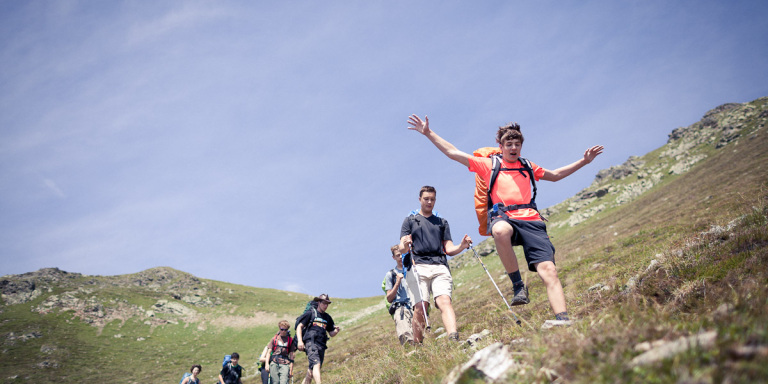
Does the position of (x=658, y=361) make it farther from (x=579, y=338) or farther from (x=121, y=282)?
(x=121, y=282)

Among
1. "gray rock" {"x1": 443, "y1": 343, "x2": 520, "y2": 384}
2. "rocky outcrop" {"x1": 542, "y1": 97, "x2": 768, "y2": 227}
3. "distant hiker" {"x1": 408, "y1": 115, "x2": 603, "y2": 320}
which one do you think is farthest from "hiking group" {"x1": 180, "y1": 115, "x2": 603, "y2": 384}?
"rocky outcrop" {"x1": 542, "y1": 97, "x2": 768, "y2": 227}

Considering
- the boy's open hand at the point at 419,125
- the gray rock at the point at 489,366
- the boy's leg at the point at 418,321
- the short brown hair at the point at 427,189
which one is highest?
the boy's open hand at the point at 419,125

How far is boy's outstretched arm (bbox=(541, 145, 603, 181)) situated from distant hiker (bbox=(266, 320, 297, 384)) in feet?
27.3

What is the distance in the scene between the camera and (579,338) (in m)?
2.67

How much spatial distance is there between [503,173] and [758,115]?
89.9 meters

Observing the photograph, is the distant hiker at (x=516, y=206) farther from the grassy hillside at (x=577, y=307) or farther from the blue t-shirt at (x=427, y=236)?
the blue t-shirt at (x=427, y=236)

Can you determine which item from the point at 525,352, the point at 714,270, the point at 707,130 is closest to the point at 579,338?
the point at 525,352

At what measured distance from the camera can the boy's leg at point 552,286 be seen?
411 cm

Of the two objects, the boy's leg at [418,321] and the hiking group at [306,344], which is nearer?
the boy's leg at [418,321]

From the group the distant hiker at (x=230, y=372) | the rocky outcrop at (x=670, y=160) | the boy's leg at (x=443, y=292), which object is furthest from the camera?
the rocky outcrop at (x=670, y=160)

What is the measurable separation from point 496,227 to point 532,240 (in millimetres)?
472

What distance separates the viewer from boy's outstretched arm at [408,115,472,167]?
17.7ft

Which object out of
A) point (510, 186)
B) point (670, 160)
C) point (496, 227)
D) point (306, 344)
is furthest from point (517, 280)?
point (670, 160)

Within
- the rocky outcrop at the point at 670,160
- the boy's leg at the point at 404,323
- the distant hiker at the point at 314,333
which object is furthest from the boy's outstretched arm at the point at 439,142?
the rocky outcrop at the point at 670,160
